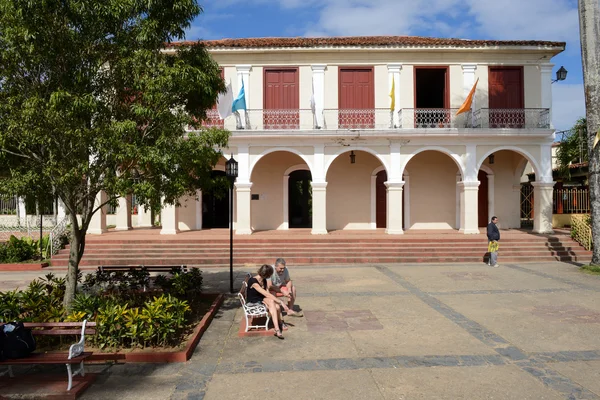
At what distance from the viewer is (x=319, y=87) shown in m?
16.0

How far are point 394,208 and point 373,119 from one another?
12.2ft

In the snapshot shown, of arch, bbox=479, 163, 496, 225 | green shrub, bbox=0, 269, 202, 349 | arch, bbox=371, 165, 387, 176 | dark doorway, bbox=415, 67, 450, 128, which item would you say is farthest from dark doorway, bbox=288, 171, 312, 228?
green shrub, bbox=0, 269, 202, 349

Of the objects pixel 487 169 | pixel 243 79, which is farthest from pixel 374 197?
pixel 243 79

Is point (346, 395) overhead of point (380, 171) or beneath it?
beneath

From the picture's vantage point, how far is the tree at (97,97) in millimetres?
5152

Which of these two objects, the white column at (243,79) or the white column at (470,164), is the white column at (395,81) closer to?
the white column at (470,164)

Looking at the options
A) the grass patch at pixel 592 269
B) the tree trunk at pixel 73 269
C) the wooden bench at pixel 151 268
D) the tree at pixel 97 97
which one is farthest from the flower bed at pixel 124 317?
the grass patch at pixel 592 269

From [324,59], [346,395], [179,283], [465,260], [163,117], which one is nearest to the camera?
[346,395]

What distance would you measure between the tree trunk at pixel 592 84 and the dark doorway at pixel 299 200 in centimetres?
1056

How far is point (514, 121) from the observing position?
16.0 metres

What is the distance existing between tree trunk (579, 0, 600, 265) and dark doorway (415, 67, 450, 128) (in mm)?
4917

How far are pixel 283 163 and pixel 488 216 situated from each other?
9.42m

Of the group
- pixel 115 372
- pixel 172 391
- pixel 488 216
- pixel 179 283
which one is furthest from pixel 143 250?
pixel 488 216

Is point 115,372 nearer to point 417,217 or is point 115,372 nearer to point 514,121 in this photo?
point 417,217
